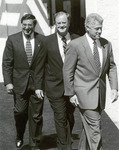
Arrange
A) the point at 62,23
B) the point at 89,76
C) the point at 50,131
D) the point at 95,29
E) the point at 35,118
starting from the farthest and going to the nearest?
Answer: the point at 50,131 < the point at 35,118 < the point at 62,23 < the point at 89,76 < the point at 95,29

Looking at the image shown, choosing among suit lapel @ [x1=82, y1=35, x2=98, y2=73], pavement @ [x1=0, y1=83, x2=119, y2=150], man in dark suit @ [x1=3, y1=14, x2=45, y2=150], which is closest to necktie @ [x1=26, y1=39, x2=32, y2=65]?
man in dark suit @ [x1=3, y1=14, x2=45, y2=150]

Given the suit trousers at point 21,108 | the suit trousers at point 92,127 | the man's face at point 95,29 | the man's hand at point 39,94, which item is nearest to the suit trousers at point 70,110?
the man's hand at point 39,94

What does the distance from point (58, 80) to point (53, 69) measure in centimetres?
15

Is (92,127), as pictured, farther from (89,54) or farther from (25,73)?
(25,73)

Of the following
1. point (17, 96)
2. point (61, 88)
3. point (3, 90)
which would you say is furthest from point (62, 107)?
point (3, 90)

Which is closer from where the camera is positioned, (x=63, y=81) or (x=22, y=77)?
(x=63, y=81)

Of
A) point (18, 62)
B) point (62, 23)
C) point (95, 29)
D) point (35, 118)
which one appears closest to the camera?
point (95, 29)

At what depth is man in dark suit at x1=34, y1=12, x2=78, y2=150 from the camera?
5527 mm

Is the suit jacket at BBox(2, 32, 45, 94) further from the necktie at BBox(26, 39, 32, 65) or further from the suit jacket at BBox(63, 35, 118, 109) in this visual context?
the suit jacket at BBox(63, 35, 118, 109)

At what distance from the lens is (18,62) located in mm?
5723

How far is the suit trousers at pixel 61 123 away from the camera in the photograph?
5.56 meters

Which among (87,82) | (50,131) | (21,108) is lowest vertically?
(50,131)

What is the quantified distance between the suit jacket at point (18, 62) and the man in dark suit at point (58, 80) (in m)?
0.14

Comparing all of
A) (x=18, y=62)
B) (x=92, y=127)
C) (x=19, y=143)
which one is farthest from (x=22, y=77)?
(x=92, y=127)
